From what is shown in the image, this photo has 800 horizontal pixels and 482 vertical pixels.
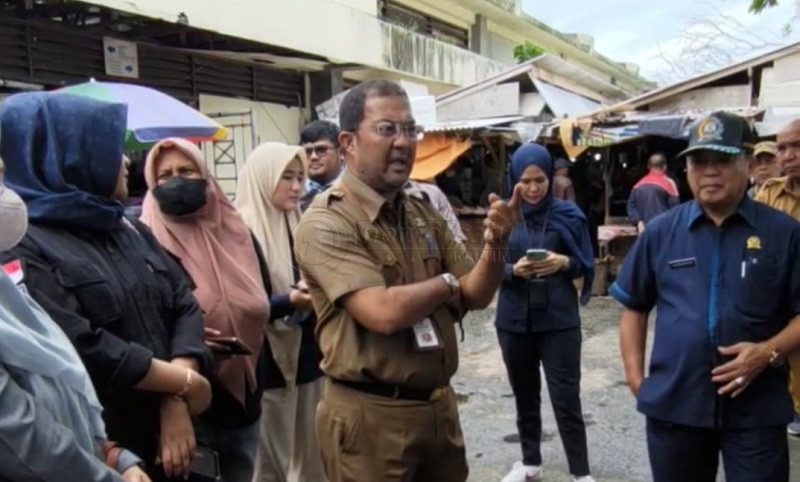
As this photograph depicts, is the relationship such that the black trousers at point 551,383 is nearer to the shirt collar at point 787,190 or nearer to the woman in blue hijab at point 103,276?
the shirt collar at point 787,190

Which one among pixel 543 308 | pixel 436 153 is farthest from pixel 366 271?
pixel 436 153

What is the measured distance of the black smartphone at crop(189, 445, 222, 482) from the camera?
2303 millimetres

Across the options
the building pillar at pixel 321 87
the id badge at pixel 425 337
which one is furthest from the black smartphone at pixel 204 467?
the building pillar at pixel 321 87

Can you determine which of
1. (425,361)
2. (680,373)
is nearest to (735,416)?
(680,373)

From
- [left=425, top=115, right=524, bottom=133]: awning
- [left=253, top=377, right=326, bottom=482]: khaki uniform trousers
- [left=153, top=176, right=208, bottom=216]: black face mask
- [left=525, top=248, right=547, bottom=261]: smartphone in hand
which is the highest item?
[left=425, top=115, right=524, bottom=133]: awning

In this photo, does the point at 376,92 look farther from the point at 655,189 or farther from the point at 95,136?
the point at 655,189

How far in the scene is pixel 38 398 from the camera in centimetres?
155

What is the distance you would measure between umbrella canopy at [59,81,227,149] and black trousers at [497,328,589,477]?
116 inches

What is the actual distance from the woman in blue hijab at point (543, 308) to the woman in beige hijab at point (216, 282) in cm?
154

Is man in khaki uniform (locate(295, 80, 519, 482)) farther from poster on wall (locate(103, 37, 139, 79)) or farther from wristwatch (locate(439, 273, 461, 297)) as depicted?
poster on wall (locate(103, 37, 139, 79))

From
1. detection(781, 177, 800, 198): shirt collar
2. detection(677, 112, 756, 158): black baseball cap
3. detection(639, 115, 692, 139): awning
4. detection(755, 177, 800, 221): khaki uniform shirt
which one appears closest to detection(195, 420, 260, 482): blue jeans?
detection(677, 112, 756, 158): black baseball cap

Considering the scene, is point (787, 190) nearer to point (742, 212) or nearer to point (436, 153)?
point (742, 212)

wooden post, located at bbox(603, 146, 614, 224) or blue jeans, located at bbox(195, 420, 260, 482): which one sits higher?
wooden post, located at bbox(603, 146, 614, 224)

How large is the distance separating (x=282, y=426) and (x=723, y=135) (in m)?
2.24
